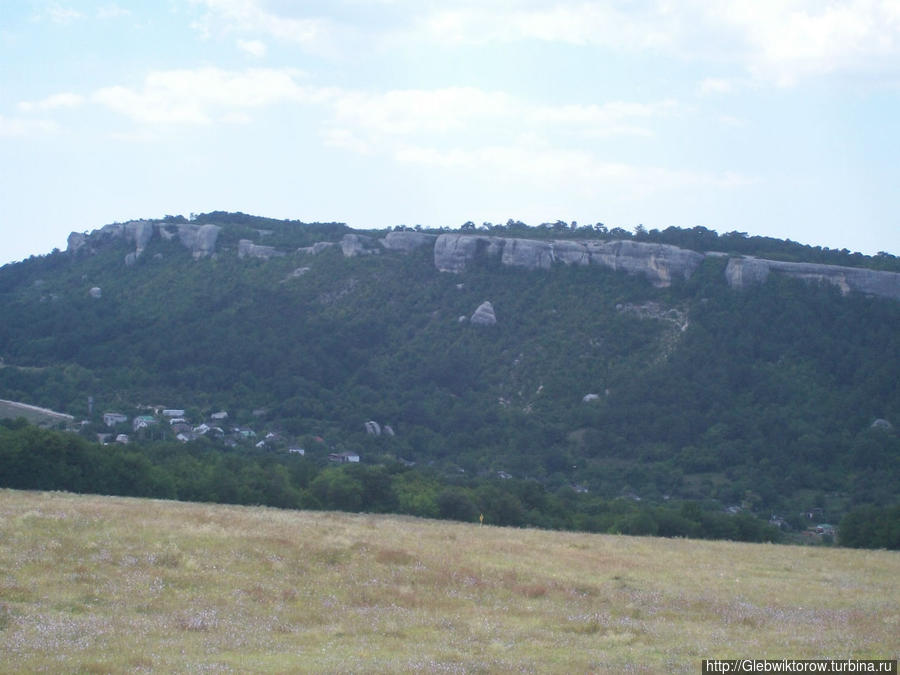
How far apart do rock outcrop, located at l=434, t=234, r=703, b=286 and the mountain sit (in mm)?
172

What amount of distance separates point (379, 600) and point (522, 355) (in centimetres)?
5925

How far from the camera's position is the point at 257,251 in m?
95.2

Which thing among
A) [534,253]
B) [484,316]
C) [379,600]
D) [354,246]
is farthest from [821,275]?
[379,600]

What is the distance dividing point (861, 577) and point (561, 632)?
10.5 m

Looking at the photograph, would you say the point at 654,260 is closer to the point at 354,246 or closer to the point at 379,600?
the point at 354,246

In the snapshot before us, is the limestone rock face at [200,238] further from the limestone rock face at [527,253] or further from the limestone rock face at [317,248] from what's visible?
the limestone rock face at [527,253]

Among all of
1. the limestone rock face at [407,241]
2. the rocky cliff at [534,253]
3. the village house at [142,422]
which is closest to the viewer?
the village house at [142,422]

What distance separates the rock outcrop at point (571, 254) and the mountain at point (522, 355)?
172mm

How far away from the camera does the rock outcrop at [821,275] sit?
71.5 m

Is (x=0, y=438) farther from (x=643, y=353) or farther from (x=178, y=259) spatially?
(x=178, y=259)

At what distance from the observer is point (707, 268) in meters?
77.0

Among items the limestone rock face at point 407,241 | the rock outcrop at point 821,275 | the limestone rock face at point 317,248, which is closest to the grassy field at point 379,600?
the rock outcrop at point 821,275

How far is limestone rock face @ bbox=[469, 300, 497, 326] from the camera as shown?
7894cm

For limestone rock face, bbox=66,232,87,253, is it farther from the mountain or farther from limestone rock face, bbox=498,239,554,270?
limestone rock face, bbox=498,239,554,270
